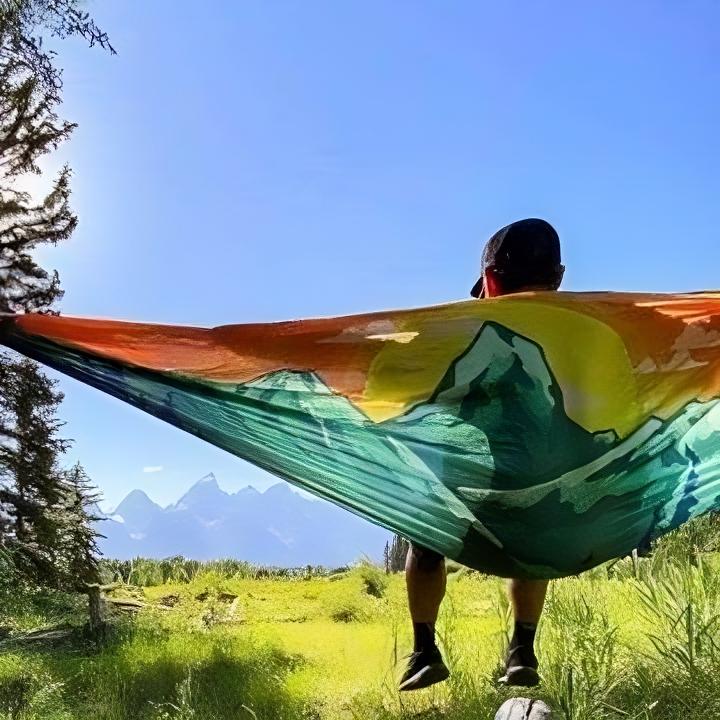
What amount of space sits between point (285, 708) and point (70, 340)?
2973 millimetres

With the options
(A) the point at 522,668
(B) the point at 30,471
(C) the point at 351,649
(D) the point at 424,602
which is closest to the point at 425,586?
(D) the point at 424,602

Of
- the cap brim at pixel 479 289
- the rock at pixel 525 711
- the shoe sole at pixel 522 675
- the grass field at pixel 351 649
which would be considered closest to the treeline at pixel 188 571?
the grass field at pixel 351 649

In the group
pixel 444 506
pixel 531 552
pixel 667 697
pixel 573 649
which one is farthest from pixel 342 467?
pixel 667 697

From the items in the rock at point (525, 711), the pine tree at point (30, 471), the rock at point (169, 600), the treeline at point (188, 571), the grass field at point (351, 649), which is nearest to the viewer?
the rock at point (525, 711)

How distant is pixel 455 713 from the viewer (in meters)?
3.41

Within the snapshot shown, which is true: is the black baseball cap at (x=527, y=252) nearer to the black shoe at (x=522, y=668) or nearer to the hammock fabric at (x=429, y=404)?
the hammock fabric at (x=429, y=404)

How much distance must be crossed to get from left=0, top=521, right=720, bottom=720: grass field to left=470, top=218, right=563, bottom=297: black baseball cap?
1566 millimetres

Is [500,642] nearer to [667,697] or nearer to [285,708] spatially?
[667,697]

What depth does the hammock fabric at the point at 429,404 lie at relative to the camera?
1.53 metres

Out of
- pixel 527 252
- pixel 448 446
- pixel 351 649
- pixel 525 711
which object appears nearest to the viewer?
pixel 448 446

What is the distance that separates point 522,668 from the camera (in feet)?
6.12

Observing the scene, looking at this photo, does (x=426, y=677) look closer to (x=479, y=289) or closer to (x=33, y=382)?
(x=479, y=289)

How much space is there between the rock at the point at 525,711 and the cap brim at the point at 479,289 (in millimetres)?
1246

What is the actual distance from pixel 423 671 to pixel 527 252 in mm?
1018
